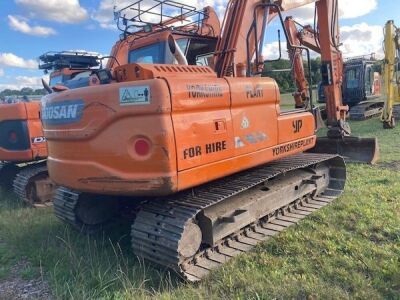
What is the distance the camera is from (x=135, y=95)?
3.17m

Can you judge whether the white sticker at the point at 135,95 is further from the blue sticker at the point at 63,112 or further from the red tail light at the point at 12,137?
the red tail light at the point at 12,137

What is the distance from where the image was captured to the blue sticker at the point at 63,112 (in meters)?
3.50

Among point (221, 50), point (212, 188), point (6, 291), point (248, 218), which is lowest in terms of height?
point (6, 291)

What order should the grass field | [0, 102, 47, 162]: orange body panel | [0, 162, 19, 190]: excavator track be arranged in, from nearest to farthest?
the grass field
[0, 102, 47, 162]: orange body panel
[0, 162, 19, 190]: excavator track

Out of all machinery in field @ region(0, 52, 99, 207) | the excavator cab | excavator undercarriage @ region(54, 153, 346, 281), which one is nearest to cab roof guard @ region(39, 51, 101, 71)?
machinery in field @ region(0, 52, 99, 207)

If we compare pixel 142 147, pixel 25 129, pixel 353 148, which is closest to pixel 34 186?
pixel 25 129

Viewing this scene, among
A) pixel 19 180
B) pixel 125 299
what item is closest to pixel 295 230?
pixel 125 299

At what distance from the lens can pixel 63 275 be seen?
3771mm

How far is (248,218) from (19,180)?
403 cm

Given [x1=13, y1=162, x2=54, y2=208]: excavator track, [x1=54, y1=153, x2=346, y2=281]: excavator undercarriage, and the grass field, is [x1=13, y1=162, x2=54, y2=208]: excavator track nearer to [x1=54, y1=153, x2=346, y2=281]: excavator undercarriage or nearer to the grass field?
the grass field

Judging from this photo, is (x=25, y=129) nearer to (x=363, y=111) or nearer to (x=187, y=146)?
(x=187, y=146)

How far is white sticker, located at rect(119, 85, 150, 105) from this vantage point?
3.13m

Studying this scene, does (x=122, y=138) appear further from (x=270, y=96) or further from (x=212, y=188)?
(x=270, y=96)

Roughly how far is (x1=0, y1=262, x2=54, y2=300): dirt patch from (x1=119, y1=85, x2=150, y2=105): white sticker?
1.74m
